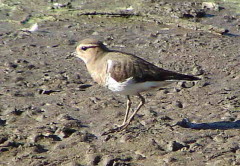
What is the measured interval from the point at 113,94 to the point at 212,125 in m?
1.86

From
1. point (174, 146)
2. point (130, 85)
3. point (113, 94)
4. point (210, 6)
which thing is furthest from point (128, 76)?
point (210, 6)

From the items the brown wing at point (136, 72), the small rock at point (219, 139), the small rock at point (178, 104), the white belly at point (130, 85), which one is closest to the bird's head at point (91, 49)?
the brown wing at point (136, 72)

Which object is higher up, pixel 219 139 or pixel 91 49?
pixel 91 49

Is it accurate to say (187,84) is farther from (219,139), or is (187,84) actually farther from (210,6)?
(210,6)

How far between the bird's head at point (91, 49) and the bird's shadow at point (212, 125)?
5.12ft

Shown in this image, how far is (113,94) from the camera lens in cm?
904

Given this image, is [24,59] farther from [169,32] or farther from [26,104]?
[169,32]

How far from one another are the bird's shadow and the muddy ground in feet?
0.04

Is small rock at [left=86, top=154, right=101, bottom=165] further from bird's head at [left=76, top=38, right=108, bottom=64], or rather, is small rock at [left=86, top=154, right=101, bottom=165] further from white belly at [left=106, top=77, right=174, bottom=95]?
bird's head at [left=76, top=38, right=108, bottom=64]

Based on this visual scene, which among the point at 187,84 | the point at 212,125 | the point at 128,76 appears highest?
the point at 128,76

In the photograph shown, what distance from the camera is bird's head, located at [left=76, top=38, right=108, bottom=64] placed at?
27.2 feet

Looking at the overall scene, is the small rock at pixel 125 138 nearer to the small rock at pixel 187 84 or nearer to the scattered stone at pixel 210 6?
the small rock at pixel 187 84

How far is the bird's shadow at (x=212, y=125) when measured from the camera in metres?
7.77

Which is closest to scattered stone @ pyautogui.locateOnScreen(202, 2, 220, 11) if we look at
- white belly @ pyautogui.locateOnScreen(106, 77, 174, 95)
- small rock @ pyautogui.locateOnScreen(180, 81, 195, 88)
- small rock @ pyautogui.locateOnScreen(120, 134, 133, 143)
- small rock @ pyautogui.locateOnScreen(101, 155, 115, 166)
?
small rock @ pyautogui.locateOnScreen(180, 81, 195, 88)
